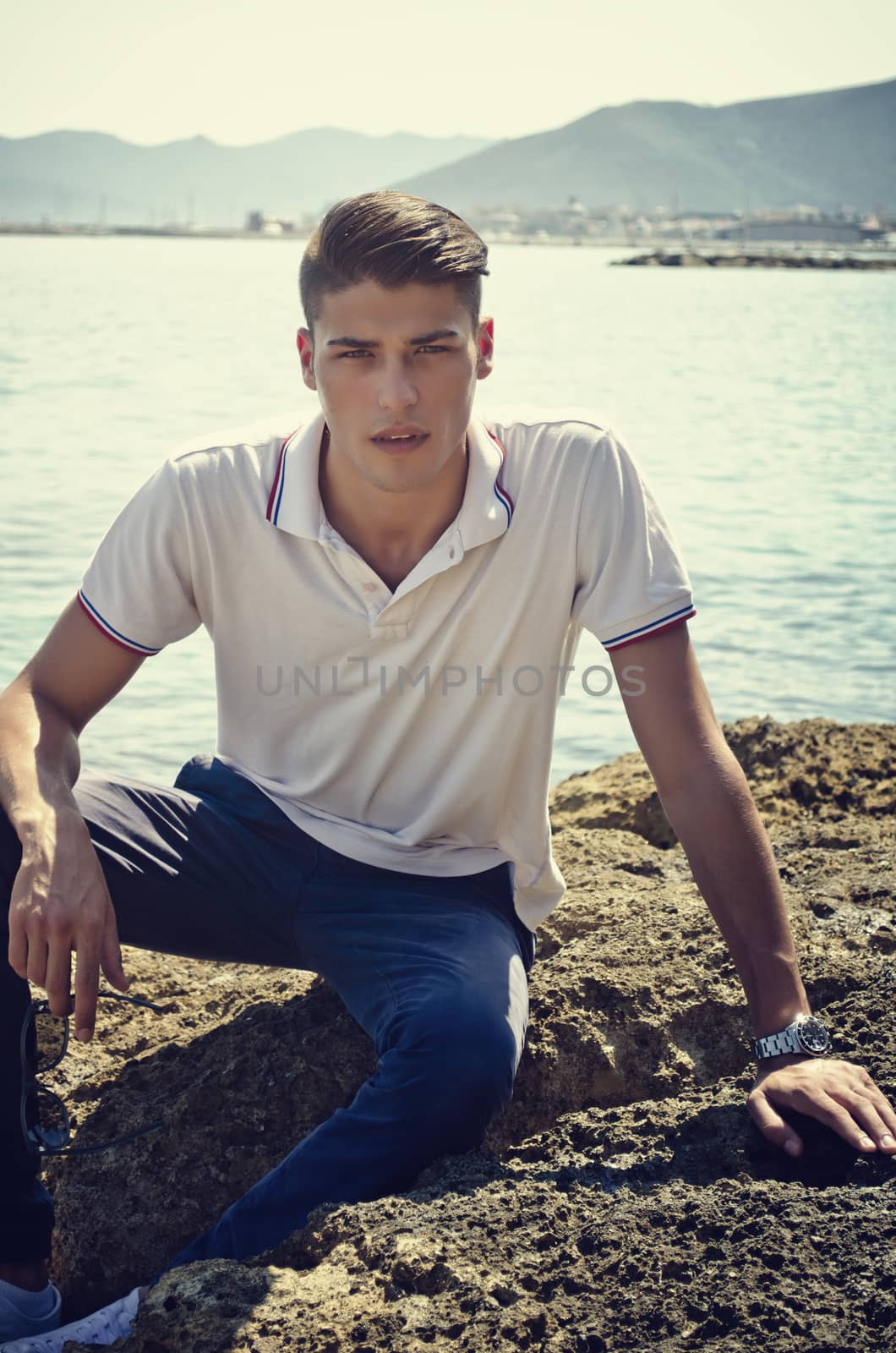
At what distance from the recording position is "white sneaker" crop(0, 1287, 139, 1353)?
6.57 ft

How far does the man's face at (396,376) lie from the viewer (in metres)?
2.58

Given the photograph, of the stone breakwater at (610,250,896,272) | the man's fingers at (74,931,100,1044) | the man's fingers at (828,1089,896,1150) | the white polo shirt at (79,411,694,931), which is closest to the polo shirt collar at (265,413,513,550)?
the white polo shirt at (79,411,694,931)

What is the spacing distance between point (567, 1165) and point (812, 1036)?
1.51 feet

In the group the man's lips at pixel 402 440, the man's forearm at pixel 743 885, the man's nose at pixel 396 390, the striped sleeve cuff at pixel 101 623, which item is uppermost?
the man's nose at pixel 396 390

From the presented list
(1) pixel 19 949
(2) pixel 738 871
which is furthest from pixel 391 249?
(1) pixel 19 949

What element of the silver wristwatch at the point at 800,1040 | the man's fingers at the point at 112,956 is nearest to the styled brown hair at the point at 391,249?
the man's fingers at the point at 112,956

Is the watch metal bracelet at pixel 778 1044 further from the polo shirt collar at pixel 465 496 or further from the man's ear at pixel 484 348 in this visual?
the man's ear at pixel 484 348

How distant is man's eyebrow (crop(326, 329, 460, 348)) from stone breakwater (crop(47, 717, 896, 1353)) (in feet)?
4.23

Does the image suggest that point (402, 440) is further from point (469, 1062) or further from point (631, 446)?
point (631, 446)

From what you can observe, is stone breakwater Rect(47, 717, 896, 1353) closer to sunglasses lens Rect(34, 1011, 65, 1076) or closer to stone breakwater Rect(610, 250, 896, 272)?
sunglasses lens Rect(34, 1011, 65, 1076)

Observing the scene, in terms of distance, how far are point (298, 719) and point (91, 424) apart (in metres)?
17.5

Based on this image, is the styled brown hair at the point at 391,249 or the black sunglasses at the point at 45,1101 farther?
the styled brown hair at the point at 391,249

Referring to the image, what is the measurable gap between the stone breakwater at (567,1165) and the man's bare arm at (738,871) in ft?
0.19

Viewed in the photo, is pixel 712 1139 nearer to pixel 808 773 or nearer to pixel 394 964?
pixel 394 964
